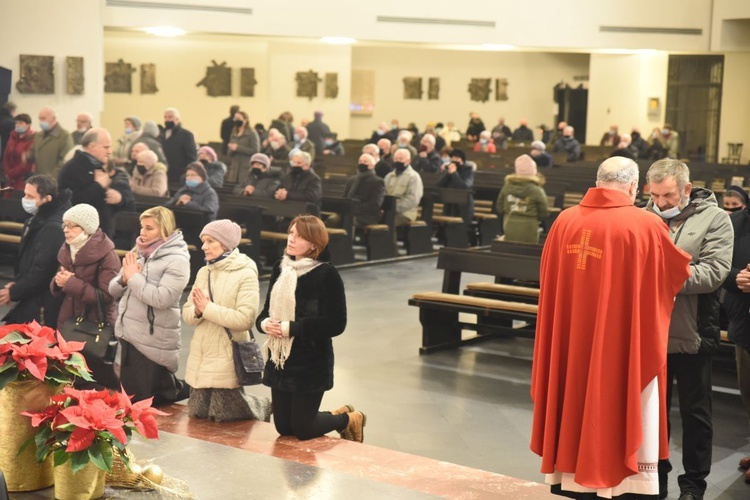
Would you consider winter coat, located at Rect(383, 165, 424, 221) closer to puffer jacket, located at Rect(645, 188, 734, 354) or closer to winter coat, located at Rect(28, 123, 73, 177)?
winter coat, located at Rect(28, 123, 73, 177)

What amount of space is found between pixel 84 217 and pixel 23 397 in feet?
14.1

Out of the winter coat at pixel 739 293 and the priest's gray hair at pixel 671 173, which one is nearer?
the priest's gray hair at pixel 671 173

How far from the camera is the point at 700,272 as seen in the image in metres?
5.38

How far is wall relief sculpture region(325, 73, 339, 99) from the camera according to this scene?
91.6 feet

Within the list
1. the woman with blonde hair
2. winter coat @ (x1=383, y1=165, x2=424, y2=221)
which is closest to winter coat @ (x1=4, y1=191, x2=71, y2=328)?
the woman with blonde hair

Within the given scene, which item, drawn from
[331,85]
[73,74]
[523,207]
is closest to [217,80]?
[331,85]

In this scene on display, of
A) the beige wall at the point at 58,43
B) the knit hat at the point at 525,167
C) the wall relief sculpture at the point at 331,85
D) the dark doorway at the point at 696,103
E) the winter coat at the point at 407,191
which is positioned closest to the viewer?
the knit hat at the point at 525,167

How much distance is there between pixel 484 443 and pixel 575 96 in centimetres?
2977

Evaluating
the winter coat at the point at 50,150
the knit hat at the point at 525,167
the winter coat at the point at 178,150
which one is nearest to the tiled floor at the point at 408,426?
the knit hat at the point at 525,167

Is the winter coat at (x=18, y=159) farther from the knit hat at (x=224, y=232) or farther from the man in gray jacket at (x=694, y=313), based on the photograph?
the man in gray jacket at (x=694, y=313)

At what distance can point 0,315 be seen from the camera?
10328mm

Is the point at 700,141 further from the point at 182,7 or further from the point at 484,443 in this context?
the point at 484,443

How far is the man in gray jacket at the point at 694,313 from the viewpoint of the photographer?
17.9ft

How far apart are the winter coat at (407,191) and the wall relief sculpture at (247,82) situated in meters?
12.6
